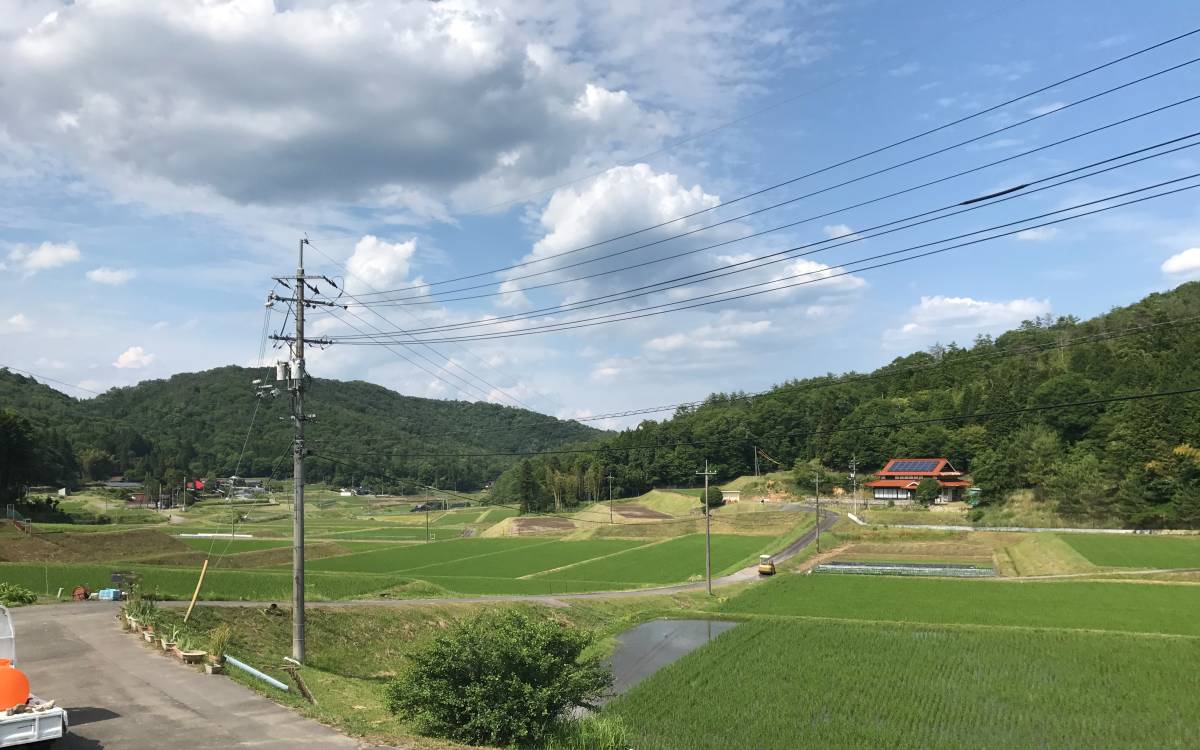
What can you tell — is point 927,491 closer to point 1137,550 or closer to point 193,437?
point 1137,550

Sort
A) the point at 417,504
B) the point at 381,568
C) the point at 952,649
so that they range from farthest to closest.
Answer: the point at 417,504 < the point at 381,568 < the point at 952,649

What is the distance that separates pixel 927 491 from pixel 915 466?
1468cm

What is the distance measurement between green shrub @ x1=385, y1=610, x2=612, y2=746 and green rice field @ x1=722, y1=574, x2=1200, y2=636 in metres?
27.3

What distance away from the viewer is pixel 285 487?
568 feet

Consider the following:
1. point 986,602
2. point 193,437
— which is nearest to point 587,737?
point 986,602

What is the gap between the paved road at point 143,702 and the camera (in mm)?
13602

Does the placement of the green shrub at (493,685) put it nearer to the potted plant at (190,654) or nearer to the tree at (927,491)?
the potted plant at (190,654)

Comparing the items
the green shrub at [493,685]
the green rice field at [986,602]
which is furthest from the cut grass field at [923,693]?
the green shrub at [493,685]

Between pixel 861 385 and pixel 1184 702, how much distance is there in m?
156

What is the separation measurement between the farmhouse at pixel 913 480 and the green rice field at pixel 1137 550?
116 feet

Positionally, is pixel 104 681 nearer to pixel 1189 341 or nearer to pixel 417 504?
pixel 1189 341

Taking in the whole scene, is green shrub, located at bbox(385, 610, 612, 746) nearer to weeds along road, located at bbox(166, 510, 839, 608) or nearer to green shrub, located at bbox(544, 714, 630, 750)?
green shrub, located at bbox(544, 714, 630, 750)

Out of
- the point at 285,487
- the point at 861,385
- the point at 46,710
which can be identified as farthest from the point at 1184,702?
the point at 285,487

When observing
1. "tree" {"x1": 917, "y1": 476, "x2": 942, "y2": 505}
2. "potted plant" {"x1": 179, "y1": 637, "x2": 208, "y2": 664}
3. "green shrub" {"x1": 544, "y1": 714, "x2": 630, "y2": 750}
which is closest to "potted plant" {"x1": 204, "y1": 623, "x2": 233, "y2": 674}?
"potted plant" {"x1": 179, "y1": 637, "x2": 208, "y2": 664}
